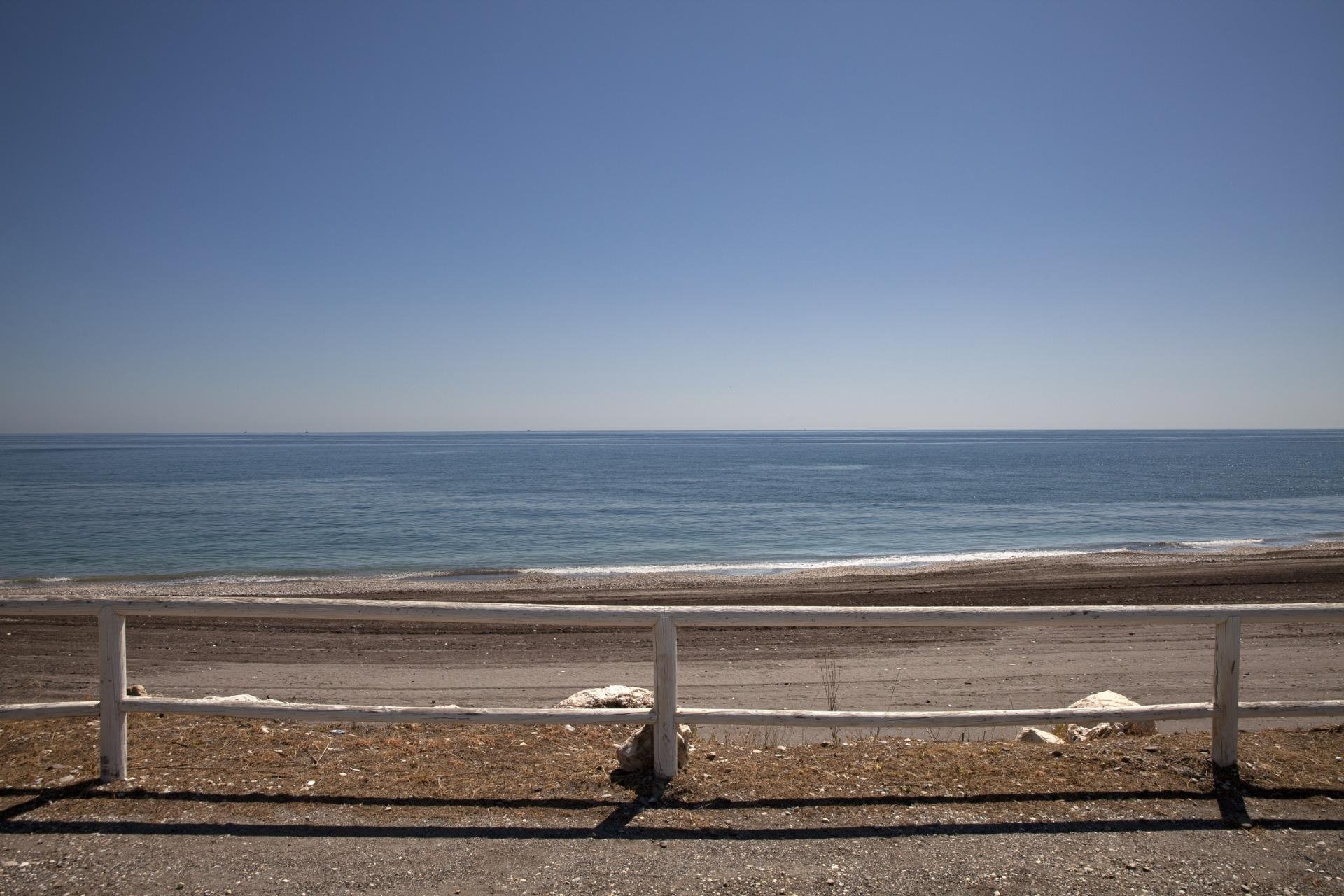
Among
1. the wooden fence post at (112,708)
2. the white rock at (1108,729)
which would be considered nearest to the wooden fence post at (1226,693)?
the white rock at (1108,729)

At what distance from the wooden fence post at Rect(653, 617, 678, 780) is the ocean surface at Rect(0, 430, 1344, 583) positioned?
808 inches

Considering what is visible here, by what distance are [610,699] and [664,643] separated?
3412mm

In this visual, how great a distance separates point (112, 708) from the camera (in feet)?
15.3

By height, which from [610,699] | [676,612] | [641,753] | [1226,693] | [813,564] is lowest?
[813,564]

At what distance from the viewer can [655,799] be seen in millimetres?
4461

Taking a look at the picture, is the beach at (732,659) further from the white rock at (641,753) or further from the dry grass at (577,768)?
the white rock at (641,753)

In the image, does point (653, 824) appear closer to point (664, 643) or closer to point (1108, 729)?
point (664, 643)

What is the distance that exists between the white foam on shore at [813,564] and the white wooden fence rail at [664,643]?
1960 centimetres

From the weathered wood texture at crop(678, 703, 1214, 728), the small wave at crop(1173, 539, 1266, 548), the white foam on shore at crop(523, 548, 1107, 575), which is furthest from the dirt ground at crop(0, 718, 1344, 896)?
the small wave at crop(1173, 539, 1266, 548)

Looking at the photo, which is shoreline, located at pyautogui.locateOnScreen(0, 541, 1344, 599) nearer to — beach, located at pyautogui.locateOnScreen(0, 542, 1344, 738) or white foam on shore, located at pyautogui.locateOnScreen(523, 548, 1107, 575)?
white foam on shore, located at pyautogui.locateOnScreen(523, 548, 1107, 575)

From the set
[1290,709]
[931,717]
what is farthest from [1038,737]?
[931,717]

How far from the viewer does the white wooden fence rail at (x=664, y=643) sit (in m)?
4.63

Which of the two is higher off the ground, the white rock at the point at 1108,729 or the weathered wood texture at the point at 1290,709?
the weathered wood texture at the point at 1290,709

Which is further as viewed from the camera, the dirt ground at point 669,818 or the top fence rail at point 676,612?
the top fence rail at point 676,612
